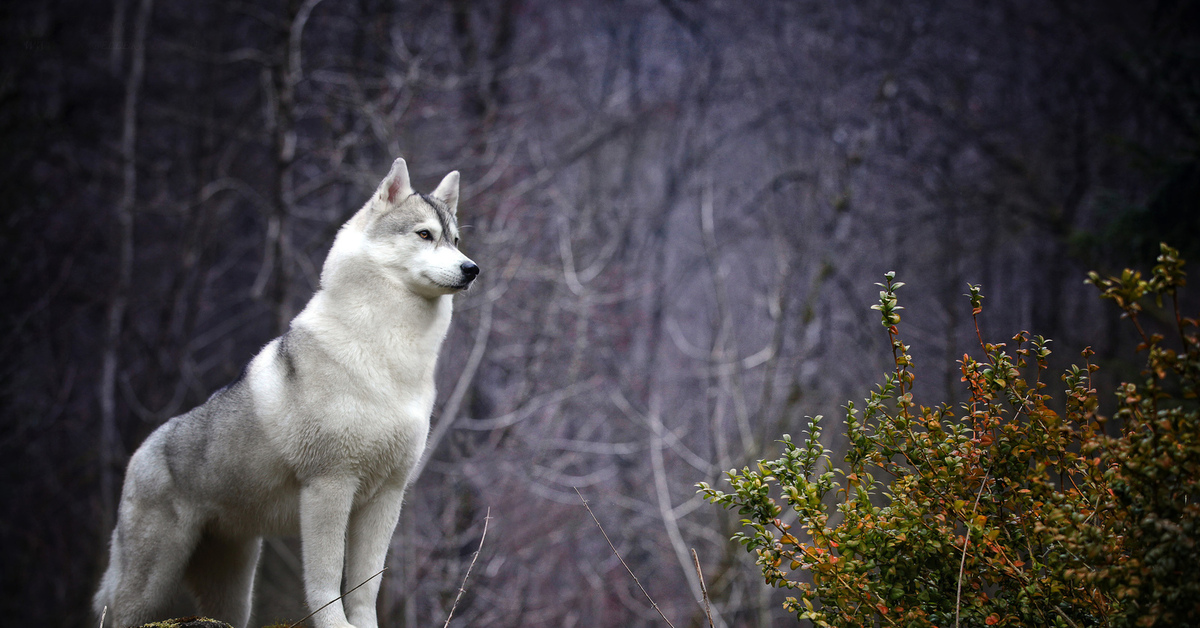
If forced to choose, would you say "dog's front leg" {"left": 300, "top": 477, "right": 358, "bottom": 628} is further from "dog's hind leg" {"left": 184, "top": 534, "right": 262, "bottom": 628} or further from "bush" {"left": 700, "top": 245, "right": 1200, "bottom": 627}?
"bush" {"left": 700, "top": 245, "right": 1200, "bottom": 627}

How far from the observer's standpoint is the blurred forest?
876cm

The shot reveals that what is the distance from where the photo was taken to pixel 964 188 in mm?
11914

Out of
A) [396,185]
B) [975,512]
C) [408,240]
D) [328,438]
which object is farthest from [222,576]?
[975,512]

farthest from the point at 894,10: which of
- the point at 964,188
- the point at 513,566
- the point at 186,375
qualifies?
the point at 186,375

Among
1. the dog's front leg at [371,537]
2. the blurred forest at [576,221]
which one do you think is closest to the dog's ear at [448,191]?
the dog's front leg at [371,537]

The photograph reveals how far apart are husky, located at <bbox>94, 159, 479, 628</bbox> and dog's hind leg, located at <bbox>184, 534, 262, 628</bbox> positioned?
5cm

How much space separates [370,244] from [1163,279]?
94.9 inches

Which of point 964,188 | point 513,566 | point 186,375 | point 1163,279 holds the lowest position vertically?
point 513,566

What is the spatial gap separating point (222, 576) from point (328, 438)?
1.01 metres

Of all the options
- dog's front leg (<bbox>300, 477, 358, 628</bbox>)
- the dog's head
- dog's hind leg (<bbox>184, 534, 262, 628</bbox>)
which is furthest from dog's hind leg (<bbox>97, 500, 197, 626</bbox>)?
the dog's head

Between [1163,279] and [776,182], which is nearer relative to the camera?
[1163,279]

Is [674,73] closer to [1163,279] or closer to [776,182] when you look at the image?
[776,182]

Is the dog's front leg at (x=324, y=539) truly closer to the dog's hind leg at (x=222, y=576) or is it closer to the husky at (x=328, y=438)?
the husky at (x=328, y=438)

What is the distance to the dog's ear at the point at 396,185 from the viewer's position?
2871 mm
